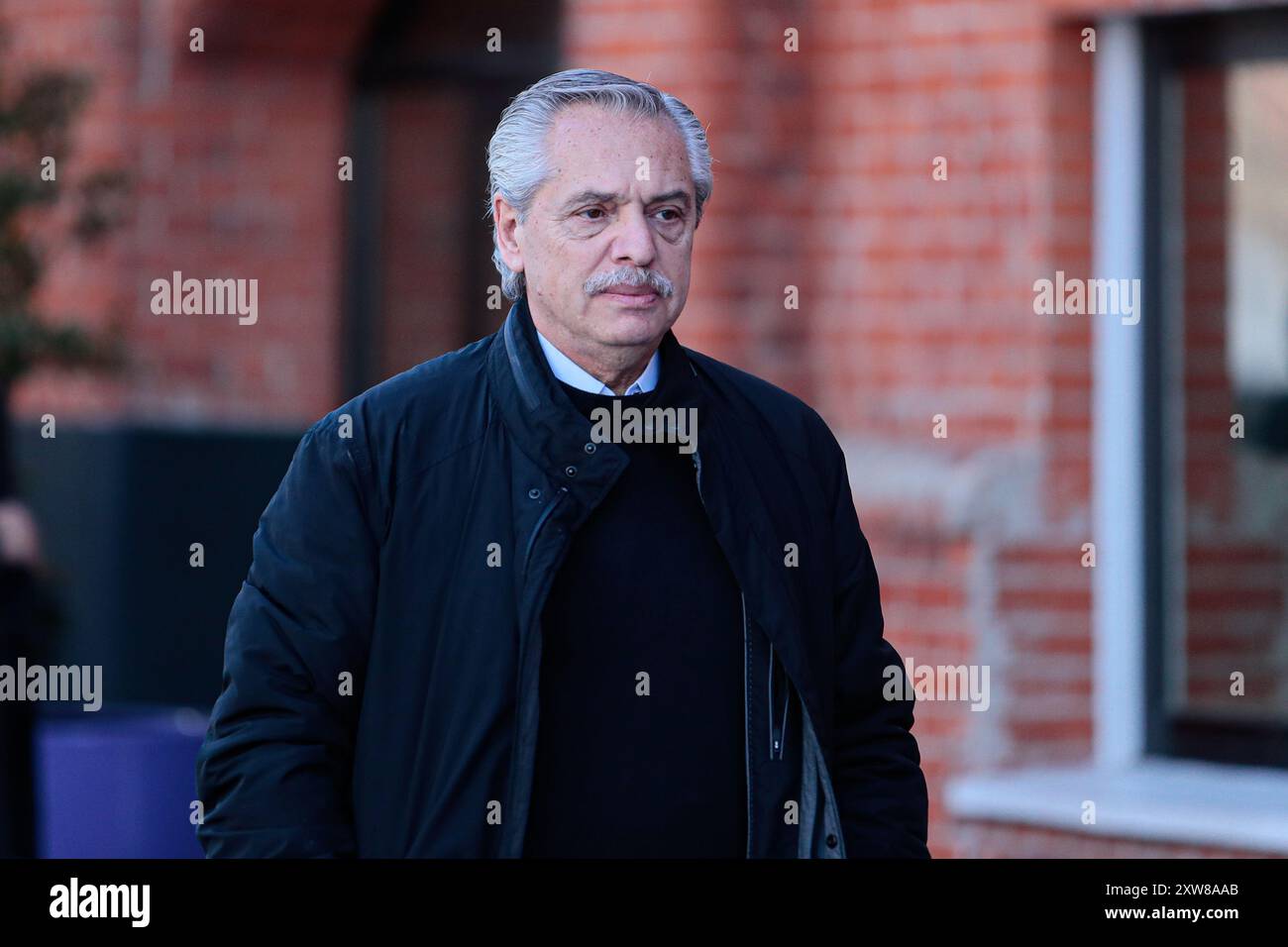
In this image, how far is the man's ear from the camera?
295cm

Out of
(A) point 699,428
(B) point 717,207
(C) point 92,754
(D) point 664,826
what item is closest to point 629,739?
(D) point 664,826

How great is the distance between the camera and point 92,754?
20.6ft

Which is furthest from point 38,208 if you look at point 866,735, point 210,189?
point 866,735

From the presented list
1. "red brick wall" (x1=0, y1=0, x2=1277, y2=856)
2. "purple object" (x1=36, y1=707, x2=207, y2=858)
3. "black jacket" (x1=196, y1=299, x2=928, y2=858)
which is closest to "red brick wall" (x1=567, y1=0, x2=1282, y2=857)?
"red brick wall" (x1=0, y1=0, x2=1277, y2=856)

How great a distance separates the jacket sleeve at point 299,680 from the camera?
2709mm

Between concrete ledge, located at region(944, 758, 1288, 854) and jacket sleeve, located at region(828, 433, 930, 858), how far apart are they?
2.17 meters

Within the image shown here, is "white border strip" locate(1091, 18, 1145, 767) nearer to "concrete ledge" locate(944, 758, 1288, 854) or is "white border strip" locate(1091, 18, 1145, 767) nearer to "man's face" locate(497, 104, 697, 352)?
"concrete ledge" locate(944, 758, 1288, 854)

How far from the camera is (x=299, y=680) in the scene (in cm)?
273

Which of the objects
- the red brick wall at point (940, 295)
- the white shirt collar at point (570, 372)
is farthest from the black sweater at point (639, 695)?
the red brick wall at point (940, 295)

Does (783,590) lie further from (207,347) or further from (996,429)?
(207,347)

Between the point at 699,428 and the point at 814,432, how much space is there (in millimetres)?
226

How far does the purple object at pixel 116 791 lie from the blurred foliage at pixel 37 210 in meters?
1.17

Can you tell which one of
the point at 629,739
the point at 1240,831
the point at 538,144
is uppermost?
the point at 538,144

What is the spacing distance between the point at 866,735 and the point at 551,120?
3.01 ft
